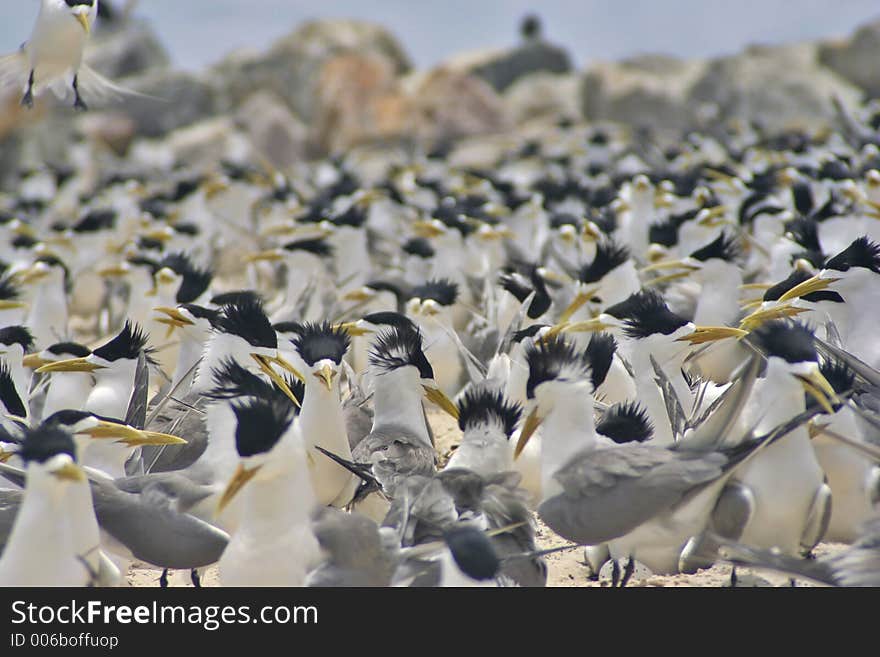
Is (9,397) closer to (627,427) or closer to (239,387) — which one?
(239,387)

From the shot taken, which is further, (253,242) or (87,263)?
(253,242)

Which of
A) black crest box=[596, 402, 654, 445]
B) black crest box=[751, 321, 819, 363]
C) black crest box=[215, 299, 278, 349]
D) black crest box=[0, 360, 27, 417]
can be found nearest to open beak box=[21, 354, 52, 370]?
black crest box=[0, 360, 27, 417]

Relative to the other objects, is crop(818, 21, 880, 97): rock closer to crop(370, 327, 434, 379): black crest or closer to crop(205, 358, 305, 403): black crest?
crop(370, 327, 434, 379): black crest

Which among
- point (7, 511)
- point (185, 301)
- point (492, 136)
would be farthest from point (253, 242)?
point (492, 136)

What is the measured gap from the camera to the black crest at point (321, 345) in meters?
4.62

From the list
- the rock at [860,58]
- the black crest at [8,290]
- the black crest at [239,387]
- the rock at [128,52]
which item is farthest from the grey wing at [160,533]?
the rock at [128,52]

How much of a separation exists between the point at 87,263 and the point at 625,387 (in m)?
6.58

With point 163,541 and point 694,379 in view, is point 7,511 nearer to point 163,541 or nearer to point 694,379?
point 163,541

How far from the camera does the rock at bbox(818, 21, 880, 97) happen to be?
2328 centimetres

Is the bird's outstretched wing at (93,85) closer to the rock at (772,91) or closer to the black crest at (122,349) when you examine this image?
the black crest at (122,349)

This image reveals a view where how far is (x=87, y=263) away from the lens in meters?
10.5

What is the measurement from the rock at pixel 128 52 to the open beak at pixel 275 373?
23.2 metres

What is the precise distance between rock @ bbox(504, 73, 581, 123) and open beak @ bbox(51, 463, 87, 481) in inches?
846
